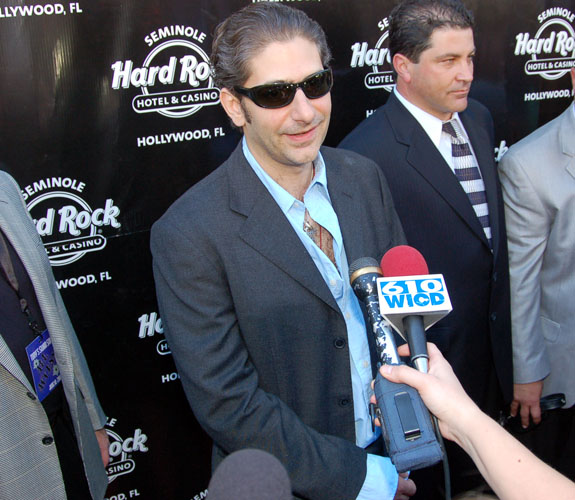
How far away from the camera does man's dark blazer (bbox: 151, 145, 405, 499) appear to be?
1.66 metres

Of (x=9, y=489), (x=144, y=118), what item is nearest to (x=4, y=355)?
(x=9, y=489)

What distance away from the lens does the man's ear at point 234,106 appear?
1822 millimetres

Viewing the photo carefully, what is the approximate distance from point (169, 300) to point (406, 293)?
0.68 metres

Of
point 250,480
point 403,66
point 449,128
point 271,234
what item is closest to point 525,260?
point 449,128

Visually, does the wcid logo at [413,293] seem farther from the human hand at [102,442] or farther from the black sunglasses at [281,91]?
the human hand at [102,442]

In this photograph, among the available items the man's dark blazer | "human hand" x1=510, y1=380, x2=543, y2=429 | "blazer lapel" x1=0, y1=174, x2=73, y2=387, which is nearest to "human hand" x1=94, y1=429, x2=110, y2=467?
"blazer lapel" x1=0, y1=174, x2=73, y2=387

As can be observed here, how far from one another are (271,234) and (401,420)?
69 centimetres

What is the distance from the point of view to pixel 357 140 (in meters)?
2.58

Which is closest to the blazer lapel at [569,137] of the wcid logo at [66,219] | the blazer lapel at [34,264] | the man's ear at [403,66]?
the man's ear at [403,66]

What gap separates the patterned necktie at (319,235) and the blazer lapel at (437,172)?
0.74m

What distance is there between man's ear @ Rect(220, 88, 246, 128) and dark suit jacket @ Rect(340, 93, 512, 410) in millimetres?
813

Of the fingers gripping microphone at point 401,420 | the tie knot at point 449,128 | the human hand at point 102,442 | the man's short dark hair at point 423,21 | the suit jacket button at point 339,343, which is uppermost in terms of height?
the man's short dark hair at point 423,21

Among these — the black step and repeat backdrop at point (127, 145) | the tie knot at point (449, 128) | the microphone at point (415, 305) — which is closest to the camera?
the microphone at point (415, 305)

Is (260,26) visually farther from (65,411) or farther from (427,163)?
(65,411)
